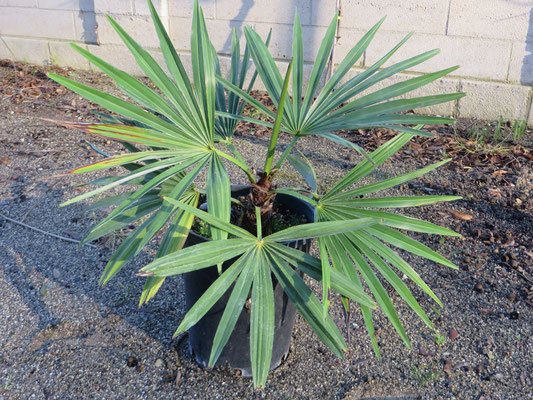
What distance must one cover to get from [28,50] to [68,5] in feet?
2.42

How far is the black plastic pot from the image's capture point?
1826mm

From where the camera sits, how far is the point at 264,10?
4574mm

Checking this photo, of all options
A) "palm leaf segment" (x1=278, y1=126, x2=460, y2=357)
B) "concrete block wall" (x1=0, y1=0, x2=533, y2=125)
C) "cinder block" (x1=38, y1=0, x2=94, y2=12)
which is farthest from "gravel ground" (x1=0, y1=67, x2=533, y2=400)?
"cinder block" (x1=38, y1=0, x2=94, y2=12)

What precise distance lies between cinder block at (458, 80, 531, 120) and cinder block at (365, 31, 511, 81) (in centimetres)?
9

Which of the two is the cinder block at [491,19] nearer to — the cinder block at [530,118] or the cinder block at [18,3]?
the cinder block at [530,118]

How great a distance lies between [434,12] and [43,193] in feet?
11.4

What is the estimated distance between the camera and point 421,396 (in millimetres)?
1979

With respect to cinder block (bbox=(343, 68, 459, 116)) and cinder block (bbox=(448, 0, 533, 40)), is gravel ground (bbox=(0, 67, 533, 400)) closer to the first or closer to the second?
cinder block (bbox=(343, 68, 459, 116))

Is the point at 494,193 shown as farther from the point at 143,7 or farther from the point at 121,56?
the point at 121,56

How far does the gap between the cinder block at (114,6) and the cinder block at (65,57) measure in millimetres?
516

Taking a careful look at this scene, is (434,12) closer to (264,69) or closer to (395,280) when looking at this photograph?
(264,69)

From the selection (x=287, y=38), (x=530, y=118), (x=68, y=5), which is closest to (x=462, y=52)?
(x=530, y=118)

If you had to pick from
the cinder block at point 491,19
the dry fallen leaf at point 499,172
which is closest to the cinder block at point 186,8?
the cinder block at point 491,19

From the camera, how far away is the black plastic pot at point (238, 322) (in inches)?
71.9
